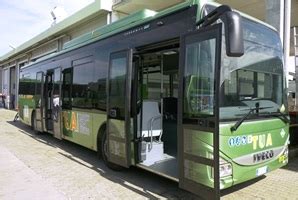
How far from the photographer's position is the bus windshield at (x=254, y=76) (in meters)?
5.07

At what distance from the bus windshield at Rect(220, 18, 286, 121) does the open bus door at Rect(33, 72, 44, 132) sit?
9.09 m

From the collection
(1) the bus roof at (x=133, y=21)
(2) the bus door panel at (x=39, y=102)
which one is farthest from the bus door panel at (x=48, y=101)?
(1) the bus roof at (x=133, y=21)

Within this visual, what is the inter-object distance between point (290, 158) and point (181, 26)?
532cm

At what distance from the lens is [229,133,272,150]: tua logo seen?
5070mm

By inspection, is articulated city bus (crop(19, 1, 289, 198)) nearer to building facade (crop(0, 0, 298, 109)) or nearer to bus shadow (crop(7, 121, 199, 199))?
bus shadow (crop(7, 121, 199, 199))

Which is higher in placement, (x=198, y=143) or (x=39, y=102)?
(x=39, y=102)

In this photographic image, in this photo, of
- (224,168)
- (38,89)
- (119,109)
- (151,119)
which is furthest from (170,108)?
(38,89)

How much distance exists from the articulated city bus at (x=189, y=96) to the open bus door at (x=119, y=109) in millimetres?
19

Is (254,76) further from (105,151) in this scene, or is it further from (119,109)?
(105,151)

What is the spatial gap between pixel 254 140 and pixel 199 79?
135 centimetres

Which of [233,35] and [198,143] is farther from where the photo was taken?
[198,143]

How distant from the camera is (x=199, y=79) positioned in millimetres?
5035

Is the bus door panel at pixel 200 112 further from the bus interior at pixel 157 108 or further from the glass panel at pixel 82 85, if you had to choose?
the glass panel at pixel 82 85

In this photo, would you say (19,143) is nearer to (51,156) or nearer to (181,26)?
(51,156)
